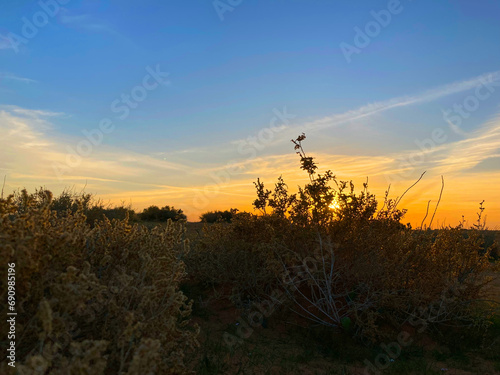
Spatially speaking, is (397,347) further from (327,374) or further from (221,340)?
(221,340)

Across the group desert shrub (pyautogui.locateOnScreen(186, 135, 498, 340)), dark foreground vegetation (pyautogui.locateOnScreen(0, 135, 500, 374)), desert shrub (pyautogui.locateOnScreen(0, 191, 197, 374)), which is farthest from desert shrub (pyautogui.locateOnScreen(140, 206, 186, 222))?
desert shrub (pyautogui.locateOnScreen(0, 191, 197, 374))

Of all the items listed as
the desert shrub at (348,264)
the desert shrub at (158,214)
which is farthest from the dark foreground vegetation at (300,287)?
the desert shrub at (158,214)

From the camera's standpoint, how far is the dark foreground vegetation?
3.49 m

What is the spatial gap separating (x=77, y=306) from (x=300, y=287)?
4.52 metres

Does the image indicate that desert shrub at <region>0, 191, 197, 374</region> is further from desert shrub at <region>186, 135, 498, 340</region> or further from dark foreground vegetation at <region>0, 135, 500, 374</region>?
desert shrub at <region>186, 135, 498, 340</region>

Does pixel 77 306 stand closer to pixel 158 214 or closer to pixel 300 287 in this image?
pixel 300 287

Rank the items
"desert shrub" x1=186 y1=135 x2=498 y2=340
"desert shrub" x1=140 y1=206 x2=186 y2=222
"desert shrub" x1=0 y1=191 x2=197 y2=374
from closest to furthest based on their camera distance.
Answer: "desert shrub" x1=0 y1=191 x2=197 y2=374, "desert shrub" x1=186 y1=135 x2=498 y2=340, "desert shrub" x1=140 y1=206 x2=186 y2=222

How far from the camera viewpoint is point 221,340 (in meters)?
5.11

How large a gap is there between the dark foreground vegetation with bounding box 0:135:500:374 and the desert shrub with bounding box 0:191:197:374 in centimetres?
2

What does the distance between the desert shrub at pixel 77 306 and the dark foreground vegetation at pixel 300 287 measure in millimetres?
23

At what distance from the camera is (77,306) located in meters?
2.50

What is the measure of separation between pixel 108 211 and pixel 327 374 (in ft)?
46.4

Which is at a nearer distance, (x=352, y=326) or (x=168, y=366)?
(x=168, y=366)

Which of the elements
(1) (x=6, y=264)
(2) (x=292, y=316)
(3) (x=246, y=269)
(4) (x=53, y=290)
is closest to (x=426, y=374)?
(2) (x=292, y=316)
